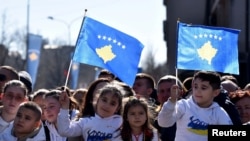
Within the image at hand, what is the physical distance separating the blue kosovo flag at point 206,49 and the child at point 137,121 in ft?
2.33

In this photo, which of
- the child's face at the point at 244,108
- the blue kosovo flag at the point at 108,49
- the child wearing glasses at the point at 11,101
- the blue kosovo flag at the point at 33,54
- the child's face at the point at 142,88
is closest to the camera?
the child wearing glasses at the point at 11,101

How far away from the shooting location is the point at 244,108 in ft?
29.7

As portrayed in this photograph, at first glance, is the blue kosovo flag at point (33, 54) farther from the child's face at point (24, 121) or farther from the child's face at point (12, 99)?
the child's face at point (24, 121)

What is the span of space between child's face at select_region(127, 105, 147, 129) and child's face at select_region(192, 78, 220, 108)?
561 millimetres

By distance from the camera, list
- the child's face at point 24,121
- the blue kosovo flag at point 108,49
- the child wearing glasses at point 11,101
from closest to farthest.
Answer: the child's face at point 24,121, the child wearing glasses at point 11,101, the blue kosovo flag at point 108,49

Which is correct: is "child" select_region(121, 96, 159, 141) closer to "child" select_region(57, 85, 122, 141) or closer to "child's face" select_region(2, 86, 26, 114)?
"child" select_region(57, 85, 122, 141)

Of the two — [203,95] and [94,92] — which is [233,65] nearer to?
[203,95]

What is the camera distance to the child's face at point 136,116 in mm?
7719

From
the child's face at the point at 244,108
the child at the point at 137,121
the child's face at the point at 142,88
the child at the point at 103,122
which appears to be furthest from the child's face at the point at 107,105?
the child's face at the point at 142,88

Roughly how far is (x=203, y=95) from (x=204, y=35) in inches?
36.3

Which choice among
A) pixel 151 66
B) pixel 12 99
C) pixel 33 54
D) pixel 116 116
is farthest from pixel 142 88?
pixel 151 66

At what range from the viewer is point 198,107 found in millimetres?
7770

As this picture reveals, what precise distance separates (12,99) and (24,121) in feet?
1.48

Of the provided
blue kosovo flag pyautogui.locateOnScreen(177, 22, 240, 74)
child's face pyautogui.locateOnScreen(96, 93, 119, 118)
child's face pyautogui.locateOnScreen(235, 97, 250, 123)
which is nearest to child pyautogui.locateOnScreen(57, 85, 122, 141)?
child's face pyautogui.locateOnScreen(96, 93, 119, 118)
